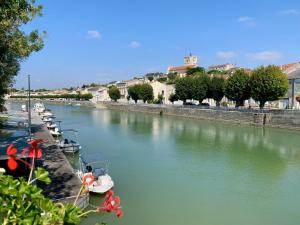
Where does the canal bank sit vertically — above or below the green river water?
above

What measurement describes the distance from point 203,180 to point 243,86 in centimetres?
3568

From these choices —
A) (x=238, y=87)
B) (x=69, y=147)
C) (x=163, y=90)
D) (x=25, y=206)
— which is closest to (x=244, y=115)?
(x=238, y=87)

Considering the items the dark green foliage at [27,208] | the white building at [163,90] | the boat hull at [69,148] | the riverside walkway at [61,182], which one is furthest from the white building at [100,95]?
the dark green foliage at [27,208]

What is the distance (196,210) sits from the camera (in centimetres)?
Result: 1359

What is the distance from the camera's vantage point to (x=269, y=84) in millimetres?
45625

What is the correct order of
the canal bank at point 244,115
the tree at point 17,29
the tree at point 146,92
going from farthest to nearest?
1. the tree at point 146,92
2. the canal bank at point 244,115
3. the tree at point 17,29

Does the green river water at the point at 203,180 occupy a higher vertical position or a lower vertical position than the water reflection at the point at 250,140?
lower

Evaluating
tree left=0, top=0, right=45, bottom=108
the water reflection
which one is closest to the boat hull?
the water reflection

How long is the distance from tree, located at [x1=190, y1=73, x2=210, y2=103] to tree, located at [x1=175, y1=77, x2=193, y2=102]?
3.86ft

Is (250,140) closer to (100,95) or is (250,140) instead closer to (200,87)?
(200,87)

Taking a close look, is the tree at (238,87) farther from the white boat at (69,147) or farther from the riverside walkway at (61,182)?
the riverside walkway at (61,182)

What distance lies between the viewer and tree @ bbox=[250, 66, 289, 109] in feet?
149

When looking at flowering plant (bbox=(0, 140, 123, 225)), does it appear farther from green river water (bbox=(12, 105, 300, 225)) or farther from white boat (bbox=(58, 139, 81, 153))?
white boat (bbox=(58, 139, 81, 153))

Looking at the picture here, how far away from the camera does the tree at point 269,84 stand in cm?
4553
